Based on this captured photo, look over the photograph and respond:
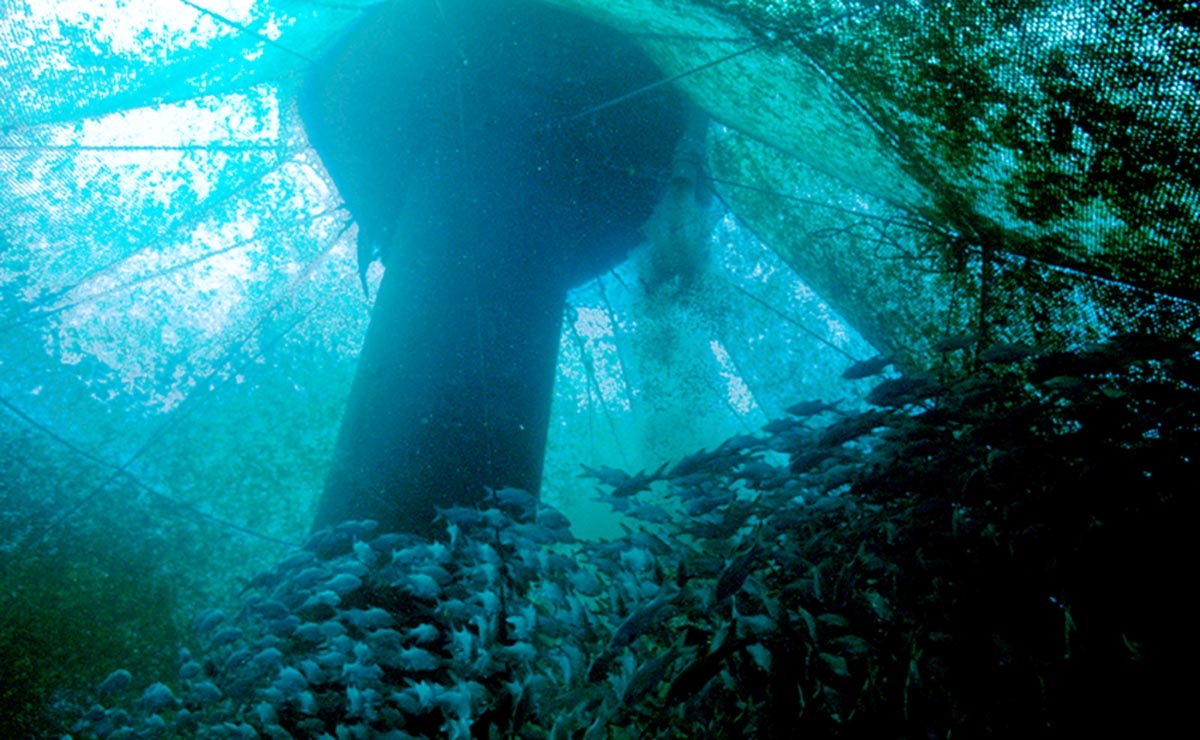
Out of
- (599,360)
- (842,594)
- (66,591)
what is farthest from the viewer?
(599,360)

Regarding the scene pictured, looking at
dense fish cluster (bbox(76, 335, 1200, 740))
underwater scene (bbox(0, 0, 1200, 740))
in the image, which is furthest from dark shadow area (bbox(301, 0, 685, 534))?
dense fish cluster (bbox(76, 335, 1200, 740))

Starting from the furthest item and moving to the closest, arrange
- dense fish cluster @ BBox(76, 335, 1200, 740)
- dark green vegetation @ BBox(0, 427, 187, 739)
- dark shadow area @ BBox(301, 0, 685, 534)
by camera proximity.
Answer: dark green vegetation @ BBox(0, 427, 187, 739) < dark shadow area @ BBox(301, 0, 685, 534) < dense fish cluster @ BBox(76, 335, 1200, 740)

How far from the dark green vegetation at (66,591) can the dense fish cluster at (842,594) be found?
4901 millimetres

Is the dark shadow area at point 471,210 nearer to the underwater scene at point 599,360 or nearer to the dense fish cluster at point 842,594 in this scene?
the underwater scene at point 599,360

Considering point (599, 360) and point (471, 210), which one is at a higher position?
point (599, 360)

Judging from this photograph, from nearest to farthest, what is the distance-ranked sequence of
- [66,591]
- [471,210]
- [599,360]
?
[471,210] < [66,591] < [599,360]

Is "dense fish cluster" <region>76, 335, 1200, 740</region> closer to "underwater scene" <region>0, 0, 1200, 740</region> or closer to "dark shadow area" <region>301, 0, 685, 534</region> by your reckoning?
"underwater scene" <region>0, 0, 1200, 740</region>

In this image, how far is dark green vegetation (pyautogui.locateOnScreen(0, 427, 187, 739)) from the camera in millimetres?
7574

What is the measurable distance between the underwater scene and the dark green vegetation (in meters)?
0.05

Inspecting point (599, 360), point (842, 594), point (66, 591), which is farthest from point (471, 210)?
point (66, 591)

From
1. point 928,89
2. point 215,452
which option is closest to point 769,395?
point 928,89

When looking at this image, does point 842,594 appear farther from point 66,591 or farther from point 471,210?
point 66,591

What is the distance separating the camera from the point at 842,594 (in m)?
2.80

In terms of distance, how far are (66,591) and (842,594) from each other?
939 centimetres
